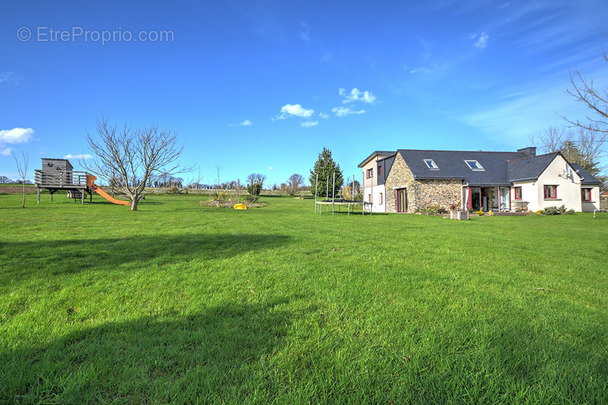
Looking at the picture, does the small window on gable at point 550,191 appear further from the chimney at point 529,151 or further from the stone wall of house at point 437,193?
the stone wall of house at point 437,193

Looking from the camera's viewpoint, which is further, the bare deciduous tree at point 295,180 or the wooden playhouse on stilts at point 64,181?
the bare deciduous tree at point 295,180

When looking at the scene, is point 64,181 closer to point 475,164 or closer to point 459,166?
point 459,166

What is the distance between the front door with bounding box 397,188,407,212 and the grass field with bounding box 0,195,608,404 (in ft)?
64.1

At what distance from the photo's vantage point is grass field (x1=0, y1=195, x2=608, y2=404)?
175cm

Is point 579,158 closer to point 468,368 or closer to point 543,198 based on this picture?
point 543,198

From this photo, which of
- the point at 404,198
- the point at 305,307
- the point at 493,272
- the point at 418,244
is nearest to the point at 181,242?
the point at 305,307

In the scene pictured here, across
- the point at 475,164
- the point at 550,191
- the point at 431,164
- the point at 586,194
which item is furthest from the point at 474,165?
the point at 586,194

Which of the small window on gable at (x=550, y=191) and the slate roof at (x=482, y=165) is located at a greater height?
the slate roof at (x=482, y=165)

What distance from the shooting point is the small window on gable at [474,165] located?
2544 cm

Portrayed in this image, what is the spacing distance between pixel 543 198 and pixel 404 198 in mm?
10976

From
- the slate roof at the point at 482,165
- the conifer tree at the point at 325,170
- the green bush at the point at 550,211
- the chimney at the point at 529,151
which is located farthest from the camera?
the conifer tree at the point at 325,170

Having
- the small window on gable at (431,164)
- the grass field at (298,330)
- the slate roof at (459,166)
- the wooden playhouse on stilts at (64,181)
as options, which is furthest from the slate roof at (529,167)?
the wooden playhouse on stilts at (64,181)

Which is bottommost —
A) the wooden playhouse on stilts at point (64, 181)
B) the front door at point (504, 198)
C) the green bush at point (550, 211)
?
the green bush at point (550, 211)

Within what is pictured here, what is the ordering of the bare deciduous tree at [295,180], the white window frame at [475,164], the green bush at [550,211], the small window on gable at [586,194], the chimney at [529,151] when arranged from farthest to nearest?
1. the bare deciduous tree at [295,180]
2. the chimney at [529,151]
3. the white window frame at [475,164]
4. the small window on gable at [586,194]
5. the green bush at [550,211]
